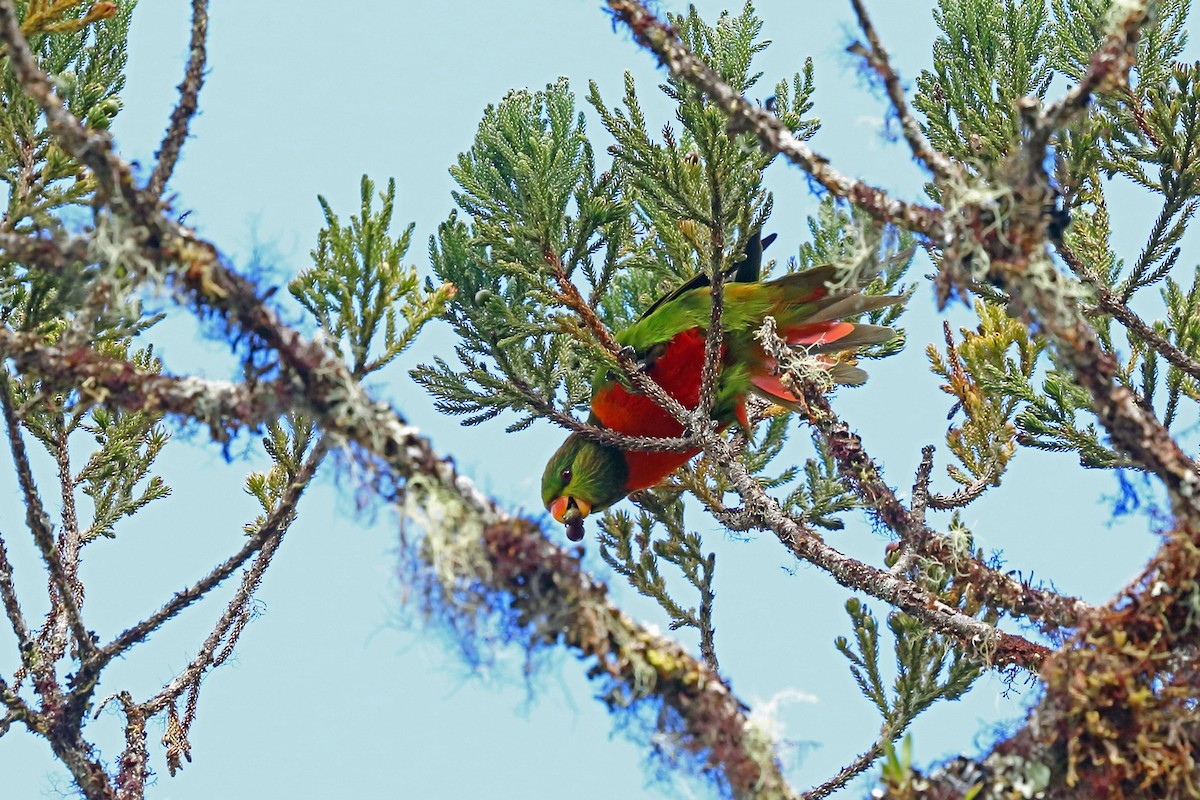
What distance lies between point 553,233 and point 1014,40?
8.13ft

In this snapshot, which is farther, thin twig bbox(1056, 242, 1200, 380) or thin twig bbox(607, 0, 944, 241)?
thin twig bbox(1056, 242, 1200, 380)

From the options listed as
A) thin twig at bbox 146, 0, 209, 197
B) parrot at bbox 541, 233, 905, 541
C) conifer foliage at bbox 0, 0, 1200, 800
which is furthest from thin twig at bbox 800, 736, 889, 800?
thin twig at bbox 146, 0, 209, 197

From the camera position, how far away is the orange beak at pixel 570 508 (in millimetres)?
6121

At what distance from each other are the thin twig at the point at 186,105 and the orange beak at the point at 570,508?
12.4 ft

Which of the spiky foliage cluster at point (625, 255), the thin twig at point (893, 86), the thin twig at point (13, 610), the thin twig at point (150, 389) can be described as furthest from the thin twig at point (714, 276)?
the thin twig at point (13, 610)

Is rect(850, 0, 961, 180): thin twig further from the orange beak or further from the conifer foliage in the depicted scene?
the orange beak

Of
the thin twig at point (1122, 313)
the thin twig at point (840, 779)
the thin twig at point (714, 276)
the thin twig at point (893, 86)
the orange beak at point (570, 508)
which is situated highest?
the orange beak at point (570, 508)

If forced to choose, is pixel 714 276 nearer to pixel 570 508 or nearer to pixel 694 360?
pixel 694 360

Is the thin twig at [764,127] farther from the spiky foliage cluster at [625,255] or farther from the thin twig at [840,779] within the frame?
the thin twig at [840,779]

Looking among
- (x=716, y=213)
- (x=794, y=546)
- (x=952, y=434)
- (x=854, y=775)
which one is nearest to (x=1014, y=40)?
(x=952, y=434)

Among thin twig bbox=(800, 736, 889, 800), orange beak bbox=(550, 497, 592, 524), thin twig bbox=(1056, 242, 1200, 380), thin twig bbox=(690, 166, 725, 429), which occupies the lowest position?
thin twig bbox=(800, 736, 889, 800)

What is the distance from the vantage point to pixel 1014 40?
5.74 m

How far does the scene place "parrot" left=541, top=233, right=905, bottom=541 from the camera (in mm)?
5613

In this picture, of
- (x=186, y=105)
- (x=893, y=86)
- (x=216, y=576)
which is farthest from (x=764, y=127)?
(x=216, y=576)
